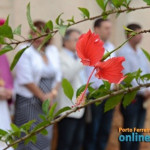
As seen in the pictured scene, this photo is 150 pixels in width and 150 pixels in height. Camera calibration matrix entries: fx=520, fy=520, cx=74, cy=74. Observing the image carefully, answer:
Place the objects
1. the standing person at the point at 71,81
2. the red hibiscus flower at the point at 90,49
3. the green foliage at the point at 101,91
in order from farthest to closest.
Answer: the standing person at the point at 71,81, the green foliage at the point at 101,91, the red hibiscus flower at the point at 90,49

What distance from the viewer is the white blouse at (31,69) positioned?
375cm

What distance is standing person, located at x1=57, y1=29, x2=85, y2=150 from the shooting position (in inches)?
159

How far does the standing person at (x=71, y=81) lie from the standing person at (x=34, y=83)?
0.14 meters

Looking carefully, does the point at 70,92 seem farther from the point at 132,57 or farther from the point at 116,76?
the point at 132,57

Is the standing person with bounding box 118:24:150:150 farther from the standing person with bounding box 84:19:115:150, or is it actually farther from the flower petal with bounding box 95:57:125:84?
the flower petal with bounding box 95:57:125:84

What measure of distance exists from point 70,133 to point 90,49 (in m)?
3.10

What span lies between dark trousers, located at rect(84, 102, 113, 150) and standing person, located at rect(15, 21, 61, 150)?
0.54 m

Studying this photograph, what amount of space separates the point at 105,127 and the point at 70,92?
10.7ft

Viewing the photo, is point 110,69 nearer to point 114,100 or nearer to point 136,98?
point 114,100

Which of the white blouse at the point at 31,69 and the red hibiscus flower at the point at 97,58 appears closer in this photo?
the red hibiscus flower at the point at 97,58

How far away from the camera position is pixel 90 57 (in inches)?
42.1

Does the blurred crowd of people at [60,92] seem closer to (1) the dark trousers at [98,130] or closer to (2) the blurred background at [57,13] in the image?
(1) the dark trousers at [98,130]

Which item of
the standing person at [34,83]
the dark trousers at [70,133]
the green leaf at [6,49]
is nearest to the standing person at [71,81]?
the dark trousers at [70,133]

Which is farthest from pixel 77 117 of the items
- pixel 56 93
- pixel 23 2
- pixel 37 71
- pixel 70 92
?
pixel 70 92
